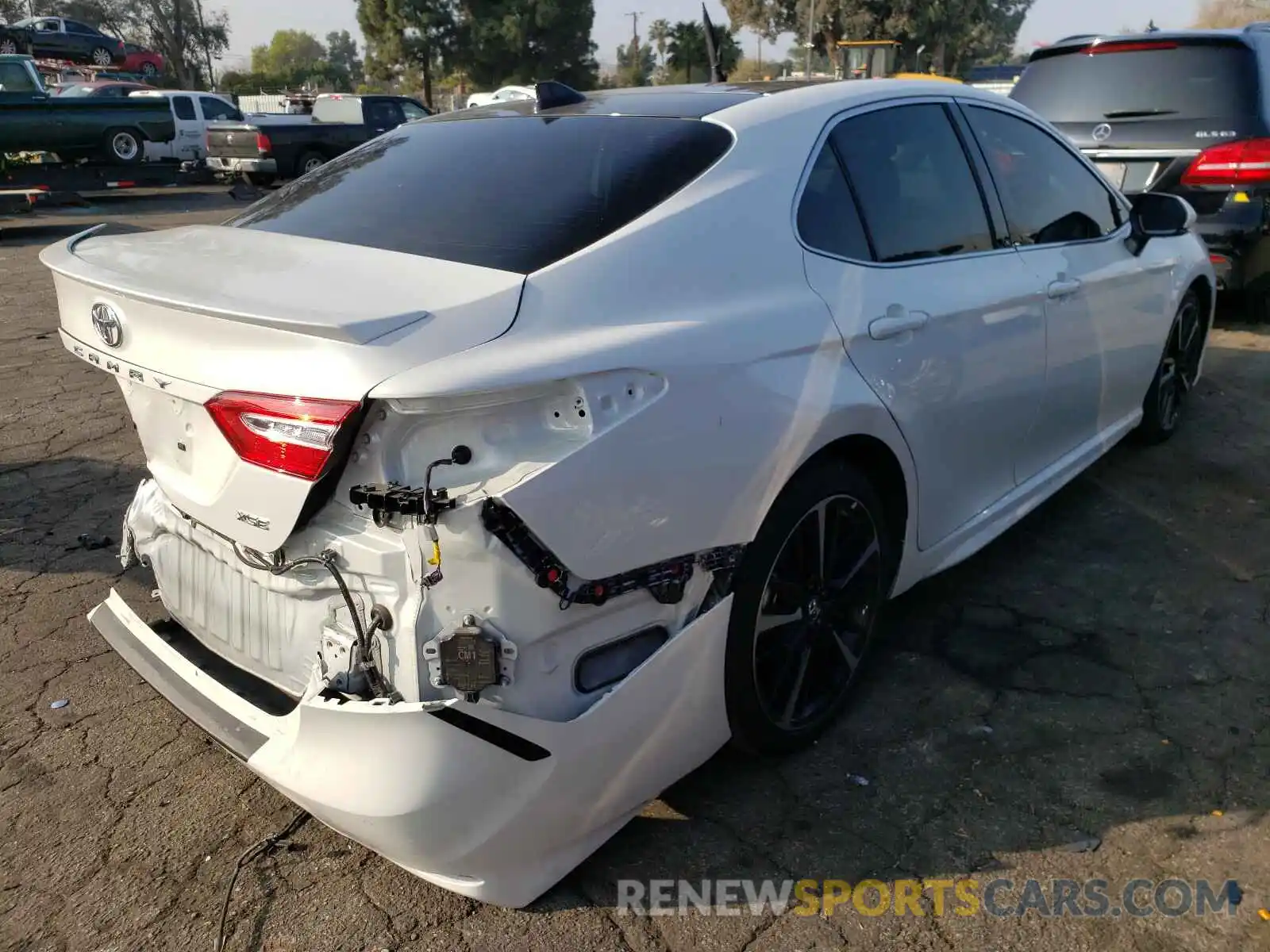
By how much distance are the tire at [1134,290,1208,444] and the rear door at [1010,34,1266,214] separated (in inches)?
59.5

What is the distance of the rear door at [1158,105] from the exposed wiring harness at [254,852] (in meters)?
5.95

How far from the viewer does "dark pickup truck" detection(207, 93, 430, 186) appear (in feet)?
61.0

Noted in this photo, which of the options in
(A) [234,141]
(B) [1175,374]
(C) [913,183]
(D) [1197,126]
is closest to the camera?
(C) [913,183]

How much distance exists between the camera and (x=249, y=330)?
1.99m

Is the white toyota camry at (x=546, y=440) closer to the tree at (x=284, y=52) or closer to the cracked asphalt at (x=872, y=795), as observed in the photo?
the cracked asphalt at (x=872, y=795)

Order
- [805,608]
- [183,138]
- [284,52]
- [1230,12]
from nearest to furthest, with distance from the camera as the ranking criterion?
[805,608], [183,138], [1230,12], [284,52]

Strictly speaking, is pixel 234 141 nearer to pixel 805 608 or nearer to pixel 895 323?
pixel 895 323

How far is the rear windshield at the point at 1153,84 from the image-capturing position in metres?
6.50

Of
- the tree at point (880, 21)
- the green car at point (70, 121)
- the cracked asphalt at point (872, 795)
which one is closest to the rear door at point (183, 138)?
the green car at point (70, 121)

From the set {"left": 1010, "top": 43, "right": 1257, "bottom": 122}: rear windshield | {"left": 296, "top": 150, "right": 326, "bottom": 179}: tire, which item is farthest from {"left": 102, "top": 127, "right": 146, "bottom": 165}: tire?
{"left": 1010, "top": 43, "right": 1257, "bottom": 122}: rear windshield

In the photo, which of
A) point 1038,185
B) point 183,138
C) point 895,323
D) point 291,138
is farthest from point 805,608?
point 183,138

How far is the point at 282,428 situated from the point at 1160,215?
13.1ft

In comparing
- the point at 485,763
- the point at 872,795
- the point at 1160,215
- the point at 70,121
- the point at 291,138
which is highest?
the point at 1160,215

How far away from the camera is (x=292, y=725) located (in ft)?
6.84
